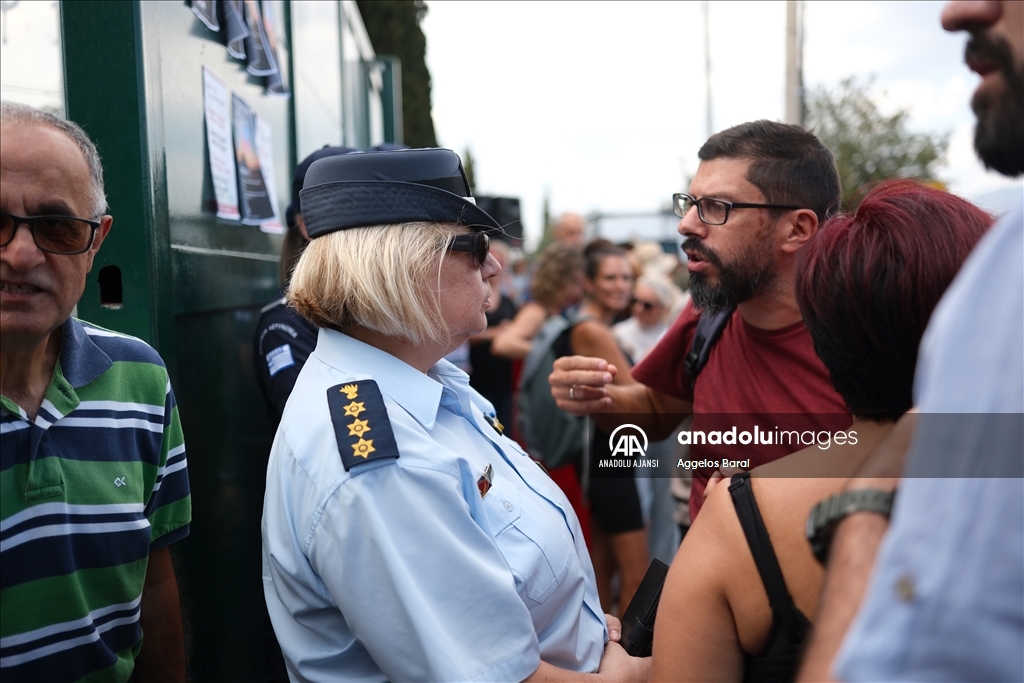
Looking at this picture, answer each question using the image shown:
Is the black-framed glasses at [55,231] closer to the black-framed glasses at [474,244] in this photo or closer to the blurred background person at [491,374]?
the black-framed glasses at [474,244]

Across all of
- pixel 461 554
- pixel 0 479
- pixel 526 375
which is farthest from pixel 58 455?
pixel 526 375

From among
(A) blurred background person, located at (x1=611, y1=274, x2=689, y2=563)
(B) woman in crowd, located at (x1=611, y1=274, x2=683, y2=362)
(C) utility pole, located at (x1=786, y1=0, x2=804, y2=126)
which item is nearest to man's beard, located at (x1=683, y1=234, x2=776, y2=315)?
(A) blurred background person, located at (x1=611, y1=274, x2=689, y2=563)

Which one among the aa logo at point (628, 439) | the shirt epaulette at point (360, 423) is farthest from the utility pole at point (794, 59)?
the shirt epaulette at point (360, 423)

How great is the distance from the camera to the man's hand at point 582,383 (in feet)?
8.65

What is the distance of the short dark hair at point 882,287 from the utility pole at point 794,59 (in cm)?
547

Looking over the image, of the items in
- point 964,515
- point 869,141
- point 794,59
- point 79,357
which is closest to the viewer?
point 964,515

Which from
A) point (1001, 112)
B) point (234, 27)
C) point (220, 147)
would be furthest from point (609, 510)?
point (1001, 112)

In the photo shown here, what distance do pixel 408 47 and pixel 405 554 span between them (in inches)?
700

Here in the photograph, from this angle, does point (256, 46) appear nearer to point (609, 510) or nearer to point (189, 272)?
point (189, 272)

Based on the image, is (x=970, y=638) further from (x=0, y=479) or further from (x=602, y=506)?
(x=602, y=506)

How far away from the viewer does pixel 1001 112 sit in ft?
3.19

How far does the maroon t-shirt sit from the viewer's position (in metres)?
2.22

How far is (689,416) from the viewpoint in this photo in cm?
298

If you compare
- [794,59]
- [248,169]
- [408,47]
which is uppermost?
[408,47]
